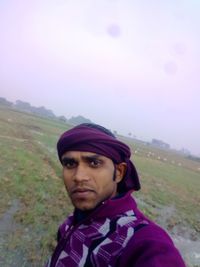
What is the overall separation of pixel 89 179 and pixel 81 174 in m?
0.06

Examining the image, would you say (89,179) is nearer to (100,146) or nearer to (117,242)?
(100,146)

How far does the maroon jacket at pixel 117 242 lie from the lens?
4.79 ft

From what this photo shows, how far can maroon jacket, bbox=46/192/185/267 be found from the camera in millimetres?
1461

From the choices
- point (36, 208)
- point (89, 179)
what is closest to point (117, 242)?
point (89, 179)

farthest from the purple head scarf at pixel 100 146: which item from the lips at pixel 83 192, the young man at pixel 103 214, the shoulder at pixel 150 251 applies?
the shoulder at pixel 150 251

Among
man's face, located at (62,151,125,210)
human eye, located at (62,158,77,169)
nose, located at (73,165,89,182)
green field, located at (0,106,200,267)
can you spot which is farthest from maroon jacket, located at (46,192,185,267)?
green field, located at (0,106,200,267)

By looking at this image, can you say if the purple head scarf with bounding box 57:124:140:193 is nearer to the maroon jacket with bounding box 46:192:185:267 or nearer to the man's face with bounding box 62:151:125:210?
the man's face with bounding box 62:151:125:210

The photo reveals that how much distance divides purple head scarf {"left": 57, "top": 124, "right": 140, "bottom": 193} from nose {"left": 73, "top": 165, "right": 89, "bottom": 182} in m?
0.13

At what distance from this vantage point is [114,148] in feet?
6.66

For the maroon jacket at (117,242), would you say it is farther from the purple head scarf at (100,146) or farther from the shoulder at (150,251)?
the purple head scarf at (100,146)

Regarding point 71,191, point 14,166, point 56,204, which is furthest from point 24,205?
point 71,191

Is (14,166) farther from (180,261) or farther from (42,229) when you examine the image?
(180,261)

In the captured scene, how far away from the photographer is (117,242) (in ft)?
5.27

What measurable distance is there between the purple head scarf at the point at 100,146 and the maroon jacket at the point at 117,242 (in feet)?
0.62
